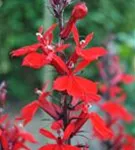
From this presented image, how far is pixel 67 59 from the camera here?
1.80 metres

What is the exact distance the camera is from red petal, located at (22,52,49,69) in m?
1.66

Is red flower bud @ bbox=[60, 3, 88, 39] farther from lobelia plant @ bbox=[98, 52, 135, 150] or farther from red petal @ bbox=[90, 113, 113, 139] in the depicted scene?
lobelia plant @ bbox=[98, 52, 135, 150]

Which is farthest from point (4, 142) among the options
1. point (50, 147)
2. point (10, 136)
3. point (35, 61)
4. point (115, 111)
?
point (115, 111)

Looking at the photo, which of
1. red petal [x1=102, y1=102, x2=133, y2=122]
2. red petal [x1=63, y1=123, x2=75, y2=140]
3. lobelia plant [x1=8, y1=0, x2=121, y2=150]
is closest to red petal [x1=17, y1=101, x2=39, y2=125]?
lobelia plant [x1=8, y1=0, x2=121, y2=150]

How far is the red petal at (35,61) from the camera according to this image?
1.66m

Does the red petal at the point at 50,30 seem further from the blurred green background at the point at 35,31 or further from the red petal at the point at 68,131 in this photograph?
the blurred green background at the point at 35,31

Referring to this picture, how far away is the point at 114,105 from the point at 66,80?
1.05 meters

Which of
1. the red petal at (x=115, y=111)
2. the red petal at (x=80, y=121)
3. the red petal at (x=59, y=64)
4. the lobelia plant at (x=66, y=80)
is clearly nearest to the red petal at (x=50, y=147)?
the lobelia plant at (x=66, y=80)

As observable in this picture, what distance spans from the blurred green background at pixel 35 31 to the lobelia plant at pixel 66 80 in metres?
2.43

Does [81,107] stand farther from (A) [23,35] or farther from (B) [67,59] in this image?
(A) [23,35]

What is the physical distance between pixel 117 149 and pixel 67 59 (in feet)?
2.22

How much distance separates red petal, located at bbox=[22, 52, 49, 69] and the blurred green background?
2.58m

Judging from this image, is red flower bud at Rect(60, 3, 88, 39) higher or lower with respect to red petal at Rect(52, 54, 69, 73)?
higher

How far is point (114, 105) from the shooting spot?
2.71m
